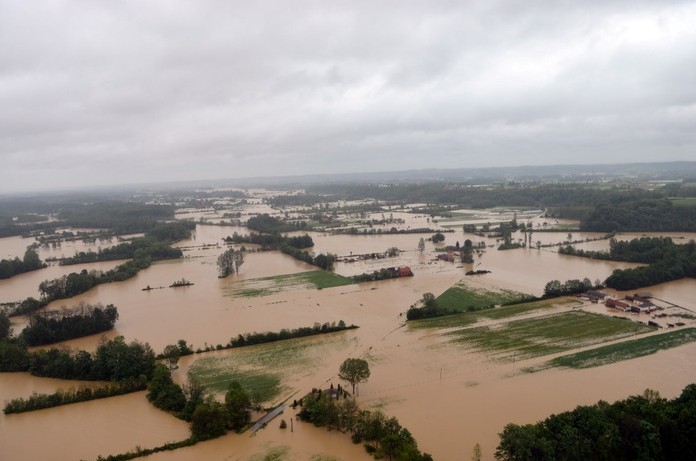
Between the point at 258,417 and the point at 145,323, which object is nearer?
the point at 258,417

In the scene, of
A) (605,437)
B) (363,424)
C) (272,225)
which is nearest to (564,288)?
(605,437)

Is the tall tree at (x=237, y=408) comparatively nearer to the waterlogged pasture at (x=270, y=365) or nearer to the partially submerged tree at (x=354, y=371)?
the waterlogged pasture at (x=270, y=365)

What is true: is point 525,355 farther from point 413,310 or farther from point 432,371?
point 413,310

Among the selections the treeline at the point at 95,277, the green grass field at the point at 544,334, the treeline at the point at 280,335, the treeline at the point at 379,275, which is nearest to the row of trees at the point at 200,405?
the treeline at the point at 280,335

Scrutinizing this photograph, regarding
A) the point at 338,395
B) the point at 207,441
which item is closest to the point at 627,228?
the point at 338,395

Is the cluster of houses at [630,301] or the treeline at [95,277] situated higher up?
the treeline at [95,277]

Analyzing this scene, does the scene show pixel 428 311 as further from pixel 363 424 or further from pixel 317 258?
pixel 317 258
